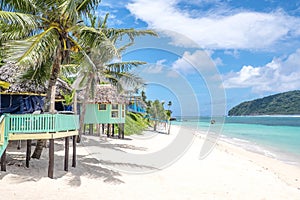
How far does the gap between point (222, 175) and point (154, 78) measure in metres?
12.2

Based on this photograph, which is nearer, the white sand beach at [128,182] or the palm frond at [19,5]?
the white sand beach at [128,182]

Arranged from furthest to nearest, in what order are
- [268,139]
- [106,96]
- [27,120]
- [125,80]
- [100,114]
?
[268,139]
[100,114]
[106,96]
[125,80]
[27,120]

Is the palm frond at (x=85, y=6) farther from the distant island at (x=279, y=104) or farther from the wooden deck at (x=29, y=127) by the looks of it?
the distant island at (x=279, y=104)

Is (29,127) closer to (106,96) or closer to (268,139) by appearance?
(106,96)

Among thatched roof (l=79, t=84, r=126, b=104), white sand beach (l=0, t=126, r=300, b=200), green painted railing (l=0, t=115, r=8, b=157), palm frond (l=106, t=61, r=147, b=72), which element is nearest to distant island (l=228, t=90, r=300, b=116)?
thatched roof (l=79, t=84, r=126, b=104)

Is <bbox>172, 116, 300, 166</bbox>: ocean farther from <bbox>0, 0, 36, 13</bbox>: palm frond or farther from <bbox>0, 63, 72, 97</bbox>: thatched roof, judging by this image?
<bbox>0, 0, 36, 13</bbox>: palm frond

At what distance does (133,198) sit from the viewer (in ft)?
26.6

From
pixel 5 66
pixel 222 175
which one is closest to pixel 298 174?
pixel 222 175

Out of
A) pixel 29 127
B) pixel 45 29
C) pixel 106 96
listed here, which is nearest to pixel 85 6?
pixel 45 29

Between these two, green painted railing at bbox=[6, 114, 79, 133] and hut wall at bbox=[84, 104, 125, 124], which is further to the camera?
hut wall at bbox=[84, 104, 125, 124]

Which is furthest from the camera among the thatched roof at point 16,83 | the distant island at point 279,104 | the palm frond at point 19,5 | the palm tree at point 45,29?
the distant island at point 279,104

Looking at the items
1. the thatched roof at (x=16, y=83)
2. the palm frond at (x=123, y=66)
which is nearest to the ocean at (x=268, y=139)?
the palm frond at (x=123, y=66)

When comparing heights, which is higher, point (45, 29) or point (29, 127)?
point (45, 29)

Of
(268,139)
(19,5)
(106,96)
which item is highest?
(19,5)
